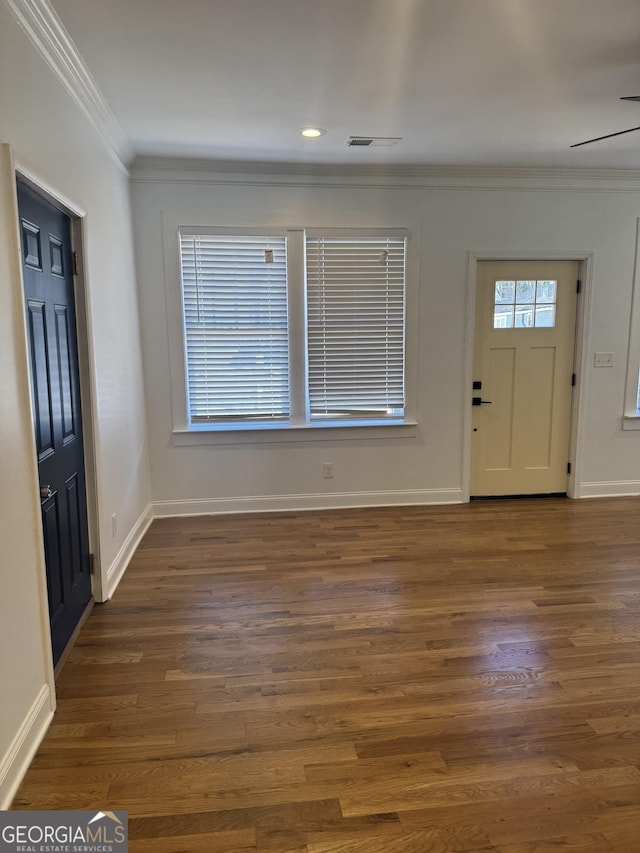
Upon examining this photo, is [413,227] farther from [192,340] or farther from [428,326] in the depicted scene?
[192,340]

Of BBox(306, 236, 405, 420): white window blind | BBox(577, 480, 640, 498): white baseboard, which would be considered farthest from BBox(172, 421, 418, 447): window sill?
BBox(577, 480, 640, 498): white baseboard

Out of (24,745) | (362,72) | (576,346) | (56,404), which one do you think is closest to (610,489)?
(576,346)

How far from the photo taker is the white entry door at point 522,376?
14.8 feet

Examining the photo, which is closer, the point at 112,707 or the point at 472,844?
the point at 472,844

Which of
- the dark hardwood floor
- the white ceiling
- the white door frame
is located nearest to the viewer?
the dark hardwood floor

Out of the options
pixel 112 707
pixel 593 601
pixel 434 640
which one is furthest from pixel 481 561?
pixel 112 707

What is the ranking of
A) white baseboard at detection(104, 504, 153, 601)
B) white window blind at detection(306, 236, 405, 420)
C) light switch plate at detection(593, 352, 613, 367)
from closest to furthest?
white baseboard at detection(104, 504, 153, 601), white window blind at detection(306, 236, 405, 420), light switch plate at detection(593, 352, 613, 367)

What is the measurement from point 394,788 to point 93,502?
2061 millimetres

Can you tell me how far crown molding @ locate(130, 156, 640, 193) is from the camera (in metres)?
3.98

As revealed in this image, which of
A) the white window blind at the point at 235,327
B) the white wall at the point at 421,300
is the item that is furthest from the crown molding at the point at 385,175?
the white window blind at the point at 235,327

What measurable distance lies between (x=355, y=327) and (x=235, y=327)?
98 centimetres

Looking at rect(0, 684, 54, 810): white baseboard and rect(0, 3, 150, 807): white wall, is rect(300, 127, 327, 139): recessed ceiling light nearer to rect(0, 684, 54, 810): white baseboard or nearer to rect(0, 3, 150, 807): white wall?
rect(0, 3, 150, 807): white wall

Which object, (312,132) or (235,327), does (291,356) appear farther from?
(312,132)

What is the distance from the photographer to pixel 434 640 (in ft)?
8.54
